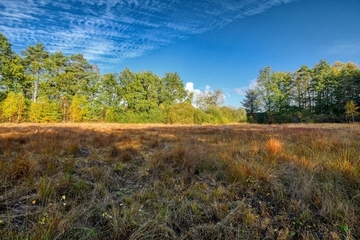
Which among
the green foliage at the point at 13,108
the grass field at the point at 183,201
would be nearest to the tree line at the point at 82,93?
the green foliage at the point at 13,108

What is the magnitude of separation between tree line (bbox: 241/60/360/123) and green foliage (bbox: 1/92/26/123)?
40560mm

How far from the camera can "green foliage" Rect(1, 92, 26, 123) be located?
22.2 metres

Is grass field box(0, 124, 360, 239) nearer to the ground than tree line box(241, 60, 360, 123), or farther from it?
nearer to the ground

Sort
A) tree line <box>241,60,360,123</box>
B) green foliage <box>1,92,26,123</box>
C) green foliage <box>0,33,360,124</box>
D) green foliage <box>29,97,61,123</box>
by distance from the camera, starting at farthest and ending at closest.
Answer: tree line <box>241,60,360,123</box> < green foliage <box>0,33,360,124</box> < green foliage <box>29,97,61,123</box> < green foliage <box>1,92,26,123</box>

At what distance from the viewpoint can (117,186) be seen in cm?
250

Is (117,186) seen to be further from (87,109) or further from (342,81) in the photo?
(342,81)

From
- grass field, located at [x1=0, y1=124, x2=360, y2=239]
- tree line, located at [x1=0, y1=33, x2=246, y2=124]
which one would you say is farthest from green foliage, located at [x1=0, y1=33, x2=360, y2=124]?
grass field, located at [x1=0, y1=124, x2=360, y2=239]

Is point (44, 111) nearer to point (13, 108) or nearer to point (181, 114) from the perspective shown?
point (13, 108)

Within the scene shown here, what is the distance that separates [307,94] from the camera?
3878 cm

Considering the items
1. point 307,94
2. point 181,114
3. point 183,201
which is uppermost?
point 307,94

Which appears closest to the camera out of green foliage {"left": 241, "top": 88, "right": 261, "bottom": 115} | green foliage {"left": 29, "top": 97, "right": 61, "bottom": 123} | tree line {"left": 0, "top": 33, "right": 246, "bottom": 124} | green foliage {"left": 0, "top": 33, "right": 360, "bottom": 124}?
green foliage {"left": 29, "top": 97, "right": 61, "bottom": 123}

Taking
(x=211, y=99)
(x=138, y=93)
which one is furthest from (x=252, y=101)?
(x=138, y=93)

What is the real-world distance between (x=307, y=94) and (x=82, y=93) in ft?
155

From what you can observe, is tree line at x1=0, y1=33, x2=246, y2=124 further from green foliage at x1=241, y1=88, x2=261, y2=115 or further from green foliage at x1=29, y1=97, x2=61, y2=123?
green foliage at x1=241, y1=88, x2=261, y2=115
